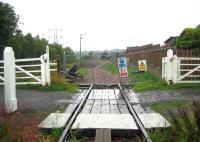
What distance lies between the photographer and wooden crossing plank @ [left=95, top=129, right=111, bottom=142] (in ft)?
29.3

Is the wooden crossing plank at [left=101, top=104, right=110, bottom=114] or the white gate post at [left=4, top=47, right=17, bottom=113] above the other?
the white gate post at [left=4, top=47, right=17, bottom=113]

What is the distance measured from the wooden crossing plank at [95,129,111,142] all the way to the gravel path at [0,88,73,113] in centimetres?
429

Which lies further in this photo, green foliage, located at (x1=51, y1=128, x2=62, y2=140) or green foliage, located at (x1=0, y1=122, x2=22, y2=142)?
green foliage, located at (x1=51, y1=128, x2=62, y2=140)

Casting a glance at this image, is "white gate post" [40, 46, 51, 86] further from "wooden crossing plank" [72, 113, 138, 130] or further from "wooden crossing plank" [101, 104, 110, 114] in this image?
"wooden crossing plank" [72, 113, 138, 130]

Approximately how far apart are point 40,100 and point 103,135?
7.60 metres

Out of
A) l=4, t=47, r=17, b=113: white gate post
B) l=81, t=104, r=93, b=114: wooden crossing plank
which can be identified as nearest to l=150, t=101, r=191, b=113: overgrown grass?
l=81, t=104, r=93, b=114: wooden crossing plank

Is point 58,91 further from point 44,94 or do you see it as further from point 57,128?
A: point 57,128

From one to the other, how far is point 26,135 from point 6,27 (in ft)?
59.5

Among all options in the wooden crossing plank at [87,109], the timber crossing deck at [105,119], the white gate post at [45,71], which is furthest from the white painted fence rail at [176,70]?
the wooden crossing plank at [87,109]

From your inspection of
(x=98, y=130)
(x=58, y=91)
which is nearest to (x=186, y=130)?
(x=98, y=130)

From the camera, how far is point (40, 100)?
1652 centimetres

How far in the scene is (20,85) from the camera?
2167cm

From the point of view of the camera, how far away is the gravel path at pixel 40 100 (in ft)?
46.7

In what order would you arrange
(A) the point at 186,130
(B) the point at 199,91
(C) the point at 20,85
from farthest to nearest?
(C) the point at 20,85 < (B) the point at 199,91 < (A) the point at 186,130
